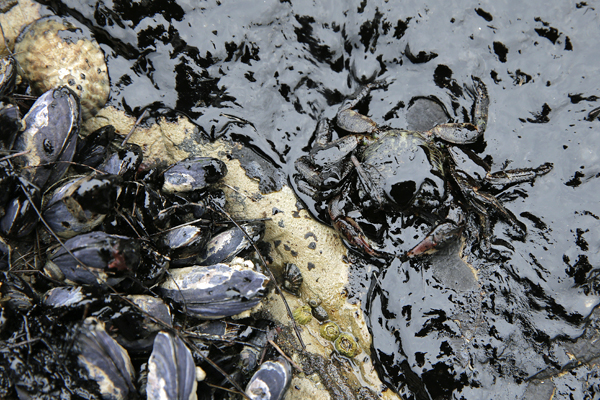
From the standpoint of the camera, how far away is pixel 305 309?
10.00 ft

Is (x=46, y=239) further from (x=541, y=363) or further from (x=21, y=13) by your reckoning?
(x=541, y=363)

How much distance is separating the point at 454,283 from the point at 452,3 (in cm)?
219

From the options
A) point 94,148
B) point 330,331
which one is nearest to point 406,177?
point 330,331

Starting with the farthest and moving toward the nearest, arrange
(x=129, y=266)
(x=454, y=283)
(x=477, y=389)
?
(x=454, y=283) < (x=477, y=389) < (x=129, y=266)

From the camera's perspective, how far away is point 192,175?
278cm

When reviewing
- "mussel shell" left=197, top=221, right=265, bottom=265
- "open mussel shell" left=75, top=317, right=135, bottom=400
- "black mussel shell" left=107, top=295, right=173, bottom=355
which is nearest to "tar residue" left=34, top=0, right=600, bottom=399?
"mussel shell" left=197, top=221, right=265, bottom=265

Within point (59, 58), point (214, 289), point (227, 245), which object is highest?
point (59, 58)

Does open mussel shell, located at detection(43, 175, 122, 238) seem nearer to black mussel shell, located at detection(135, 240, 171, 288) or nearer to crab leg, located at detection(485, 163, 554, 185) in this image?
black mussel shell, located at detection(135, 240, 171, 288)

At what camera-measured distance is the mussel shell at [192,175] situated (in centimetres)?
277

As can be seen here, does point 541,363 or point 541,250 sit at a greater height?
point 541,250

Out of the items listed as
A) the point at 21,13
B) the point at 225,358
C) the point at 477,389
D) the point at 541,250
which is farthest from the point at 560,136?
the point at 21,13

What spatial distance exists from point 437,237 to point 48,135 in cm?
295

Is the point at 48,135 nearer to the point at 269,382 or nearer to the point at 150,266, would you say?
the point at 150,266

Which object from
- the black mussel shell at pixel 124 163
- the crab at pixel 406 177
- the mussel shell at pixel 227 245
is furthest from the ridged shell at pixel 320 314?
the black mussel shell at pixel 124 163
